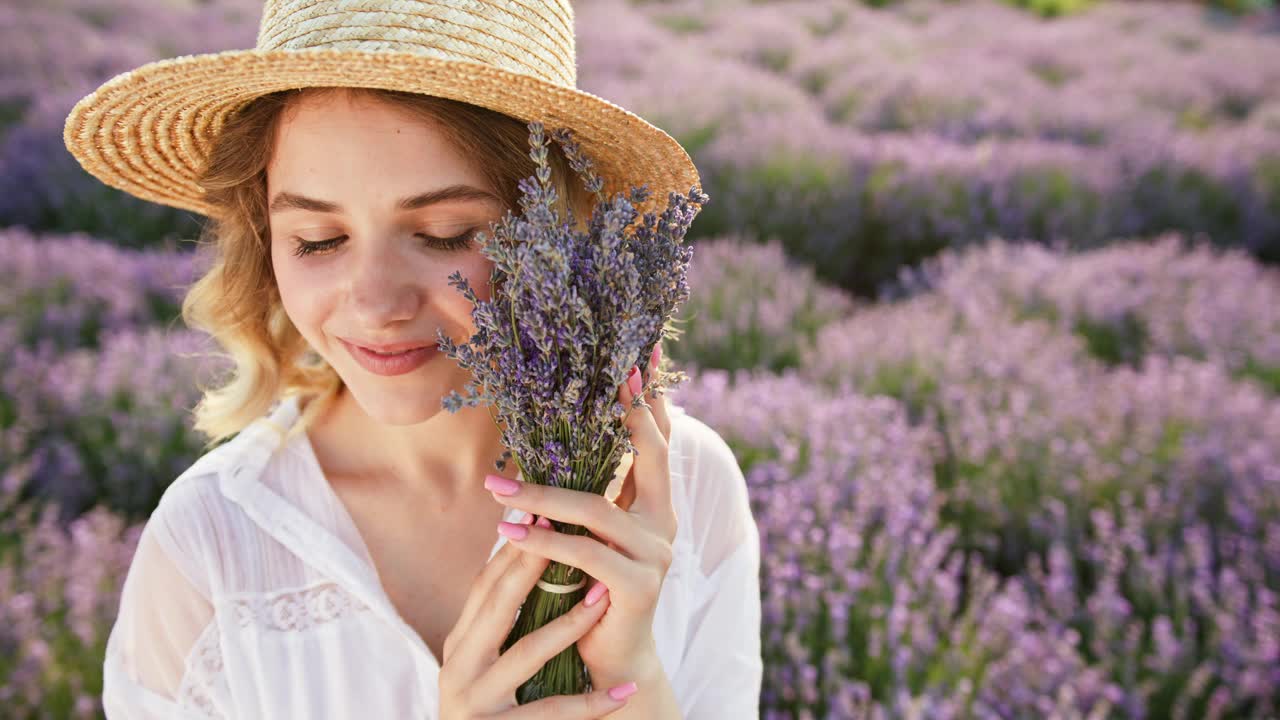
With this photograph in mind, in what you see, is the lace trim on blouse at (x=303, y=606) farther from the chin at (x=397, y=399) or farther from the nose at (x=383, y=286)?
the nose at (x=383, y=286)

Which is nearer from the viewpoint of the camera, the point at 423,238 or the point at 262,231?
the point at 423,238

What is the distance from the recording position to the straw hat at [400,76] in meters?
1.18

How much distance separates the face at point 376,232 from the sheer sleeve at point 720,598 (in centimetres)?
58

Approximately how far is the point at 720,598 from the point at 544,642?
0.62 m

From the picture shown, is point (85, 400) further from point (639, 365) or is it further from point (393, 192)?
point (639, 365)

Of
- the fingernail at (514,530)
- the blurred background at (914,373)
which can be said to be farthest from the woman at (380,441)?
the blurred background at (914,373)

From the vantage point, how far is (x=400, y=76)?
1190 mm

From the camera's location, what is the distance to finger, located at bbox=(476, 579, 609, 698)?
46.4 inches

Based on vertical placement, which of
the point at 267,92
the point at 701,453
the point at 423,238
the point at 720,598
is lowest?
the point at 720,598

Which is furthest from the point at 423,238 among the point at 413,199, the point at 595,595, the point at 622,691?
the point at 622,691

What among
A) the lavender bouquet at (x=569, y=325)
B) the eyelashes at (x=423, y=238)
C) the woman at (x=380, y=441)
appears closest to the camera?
the lavender bouquet at (x=569, y=325)

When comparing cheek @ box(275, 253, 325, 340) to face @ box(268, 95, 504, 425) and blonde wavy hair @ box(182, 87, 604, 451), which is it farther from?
blonde wavy hair @ box(182, 87, 604, 451)

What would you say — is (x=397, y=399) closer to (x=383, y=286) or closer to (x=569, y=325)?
(x=383, y=286)

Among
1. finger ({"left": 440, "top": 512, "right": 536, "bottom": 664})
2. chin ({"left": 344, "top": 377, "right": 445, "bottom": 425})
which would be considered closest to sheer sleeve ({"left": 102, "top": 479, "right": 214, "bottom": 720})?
chin ({"left": 344, "top": 377, "right": 445, "bottom": 425})
